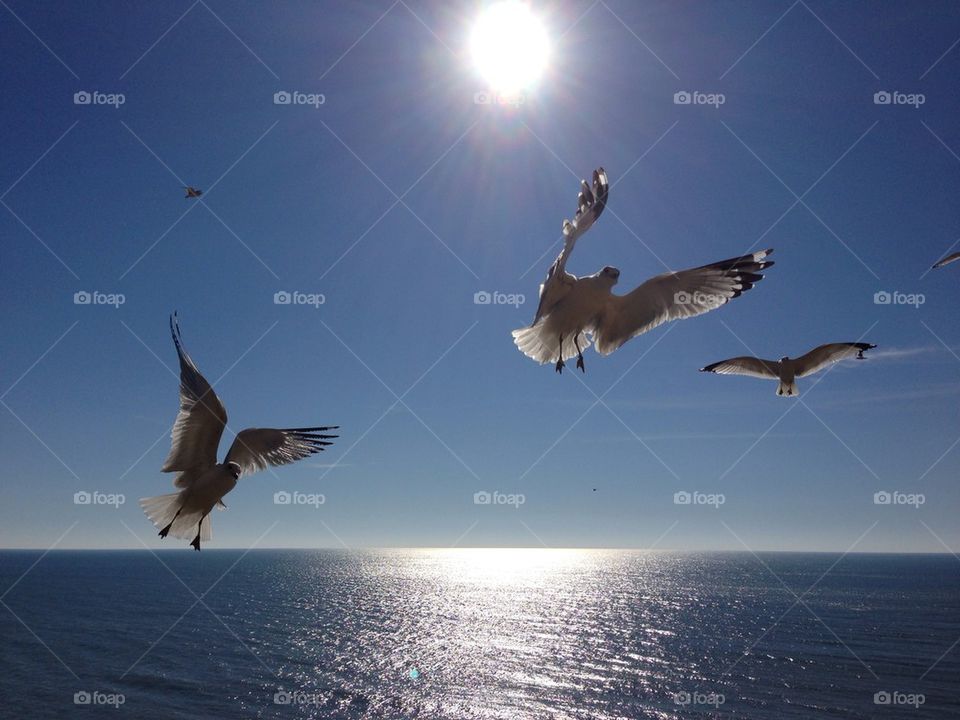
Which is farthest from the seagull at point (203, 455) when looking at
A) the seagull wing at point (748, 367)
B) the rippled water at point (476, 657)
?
the rippled water at point (476, 657)

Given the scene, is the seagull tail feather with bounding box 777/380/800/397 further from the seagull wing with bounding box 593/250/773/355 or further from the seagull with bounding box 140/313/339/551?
the seagull with bounding box 140/313/339/551

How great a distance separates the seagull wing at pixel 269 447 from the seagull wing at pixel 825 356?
394 inches

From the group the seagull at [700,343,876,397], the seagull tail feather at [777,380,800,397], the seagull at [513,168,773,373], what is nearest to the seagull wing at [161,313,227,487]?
the seagull at [513,168,773,373]

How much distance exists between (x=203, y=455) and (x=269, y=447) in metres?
1.21

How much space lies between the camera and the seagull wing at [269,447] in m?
12.0

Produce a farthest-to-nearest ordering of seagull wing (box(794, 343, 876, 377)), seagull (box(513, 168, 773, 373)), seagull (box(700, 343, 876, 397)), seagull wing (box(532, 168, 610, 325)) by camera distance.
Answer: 1. seagull (box(700, 343, 876, 397))
2. seagull wing (box(794, 343, 876, 377))
3. seagull (box(513, 168, 773, 373))
4. seagull wing (box(532, 168, 610, 325))

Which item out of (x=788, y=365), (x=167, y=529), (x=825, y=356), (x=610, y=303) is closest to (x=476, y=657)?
(x=788, y=365)

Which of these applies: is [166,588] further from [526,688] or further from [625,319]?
[625,319]

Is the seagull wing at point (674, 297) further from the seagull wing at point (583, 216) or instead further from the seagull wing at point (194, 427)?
the seagull wing at point (194, 427)

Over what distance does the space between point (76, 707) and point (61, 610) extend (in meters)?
77.2

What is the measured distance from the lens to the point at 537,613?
401 feet

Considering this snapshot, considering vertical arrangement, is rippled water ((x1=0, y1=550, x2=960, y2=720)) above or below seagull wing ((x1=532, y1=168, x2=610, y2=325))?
below

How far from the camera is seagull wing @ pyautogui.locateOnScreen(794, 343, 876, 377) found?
1320 centimetres

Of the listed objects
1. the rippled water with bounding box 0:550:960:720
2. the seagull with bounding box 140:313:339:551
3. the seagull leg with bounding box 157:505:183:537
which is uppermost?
the seagull with bounding box 140:313:339:551
